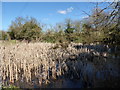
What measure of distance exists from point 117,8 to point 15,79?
3980 mm

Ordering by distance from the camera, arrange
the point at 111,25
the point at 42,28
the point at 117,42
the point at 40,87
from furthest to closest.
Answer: the point at 42,28, the point at 117,42, the point at 111,25, the point at 40,87

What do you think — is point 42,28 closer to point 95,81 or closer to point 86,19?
point 86,19

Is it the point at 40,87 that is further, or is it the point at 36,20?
the point at 36,20

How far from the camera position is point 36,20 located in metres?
16.8

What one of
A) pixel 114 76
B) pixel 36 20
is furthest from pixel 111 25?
pixel 36 20

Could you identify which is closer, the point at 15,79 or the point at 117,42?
the point at 15,79

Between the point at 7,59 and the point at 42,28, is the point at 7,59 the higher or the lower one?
the lower one

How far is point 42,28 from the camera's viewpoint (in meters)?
15.9

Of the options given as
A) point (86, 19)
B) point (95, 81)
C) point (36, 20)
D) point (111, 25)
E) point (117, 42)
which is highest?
point (36, 20)

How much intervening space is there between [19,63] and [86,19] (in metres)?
3.03

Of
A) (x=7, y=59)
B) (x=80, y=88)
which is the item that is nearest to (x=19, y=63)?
(x=7, y=59)

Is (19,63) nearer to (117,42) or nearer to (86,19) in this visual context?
(86,19)

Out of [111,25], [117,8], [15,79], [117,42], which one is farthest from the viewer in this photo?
[117,42]

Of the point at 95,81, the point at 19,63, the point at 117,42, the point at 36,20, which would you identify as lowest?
the point at 95,81
